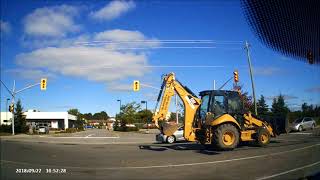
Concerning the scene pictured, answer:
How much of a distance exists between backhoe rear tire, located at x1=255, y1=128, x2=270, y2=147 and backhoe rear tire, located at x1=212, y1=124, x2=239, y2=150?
1.82 m

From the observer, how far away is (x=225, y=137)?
18.5 meters

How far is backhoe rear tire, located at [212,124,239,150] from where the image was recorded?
707 inches

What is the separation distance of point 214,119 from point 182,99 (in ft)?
7.80

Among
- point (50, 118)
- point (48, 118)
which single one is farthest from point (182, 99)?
point (48, 118)

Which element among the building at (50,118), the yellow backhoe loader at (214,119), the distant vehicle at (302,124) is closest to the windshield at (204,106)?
the yellow backhoe loader at (214,119)

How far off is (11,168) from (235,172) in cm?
671

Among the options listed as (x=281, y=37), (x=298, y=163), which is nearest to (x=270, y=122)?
(x=298, y=163)

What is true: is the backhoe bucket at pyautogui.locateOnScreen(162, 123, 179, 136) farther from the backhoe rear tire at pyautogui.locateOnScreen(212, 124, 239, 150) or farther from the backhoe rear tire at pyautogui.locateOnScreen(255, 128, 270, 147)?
the backhoe rear tire at pyautogui.locateOnScreen(255, 128, 270, 147)

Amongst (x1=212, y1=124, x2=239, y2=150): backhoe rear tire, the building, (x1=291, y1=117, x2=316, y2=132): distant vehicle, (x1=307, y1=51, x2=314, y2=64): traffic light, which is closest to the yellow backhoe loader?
(x1=212, y1=124, x2=239, y2=150): backhoe rear tire

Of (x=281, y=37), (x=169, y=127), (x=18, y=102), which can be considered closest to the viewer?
(x=281, y=37)

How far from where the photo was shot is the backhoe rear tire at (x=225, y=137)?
58.9ft

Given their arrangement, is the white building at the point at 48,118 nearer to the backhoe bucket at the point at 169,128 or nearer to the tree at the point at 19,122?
the tree at the point at 19,122

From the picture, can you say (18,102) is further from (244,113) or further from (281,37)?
(281,37)

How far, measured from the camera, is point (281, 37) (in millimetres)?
4074
